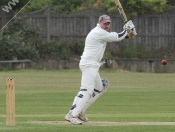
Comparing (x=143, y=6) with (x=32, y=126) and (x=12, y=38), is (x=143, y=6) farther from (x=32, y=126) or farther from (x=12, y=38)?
(x=32, y=126)

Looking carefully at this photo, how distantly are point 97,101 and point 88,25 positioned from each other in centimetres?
1315

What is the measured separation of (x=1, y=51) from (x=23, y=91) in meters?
9.00

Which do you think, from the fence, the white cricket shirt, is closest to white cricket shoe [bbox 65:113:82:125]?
the white cricket shirt

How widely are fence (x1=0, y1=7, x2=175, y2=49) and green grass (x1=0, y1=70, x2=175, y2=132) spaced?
8.34 feet

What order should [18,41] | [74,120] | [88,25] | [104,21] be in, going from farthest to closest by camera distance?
[88,25], [18,41], [104,21], [74,120]

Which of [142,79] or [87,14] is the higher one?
[87,14]

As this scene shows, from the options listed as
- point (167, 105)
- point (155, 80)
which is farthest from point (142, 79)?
point (167, 105)

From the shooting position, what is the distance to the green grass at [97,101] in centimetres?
1138

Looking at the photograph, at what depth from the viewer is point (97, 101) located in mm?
19188

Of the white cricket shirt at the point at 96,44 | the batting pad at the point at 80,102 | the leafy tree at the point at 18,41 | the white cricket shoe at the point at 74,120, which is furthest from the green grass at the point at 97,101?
the leafy tree at the point at 18,41

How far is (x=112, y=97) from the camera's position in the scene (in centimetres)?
2006

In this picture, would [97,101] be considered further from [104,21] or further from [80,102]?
[104,21]

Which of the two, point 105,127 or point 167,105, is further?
point 167,105

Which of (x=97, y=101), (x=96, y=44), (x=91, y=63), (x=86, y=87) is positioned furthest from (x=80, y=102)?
(x=97, y=101)
